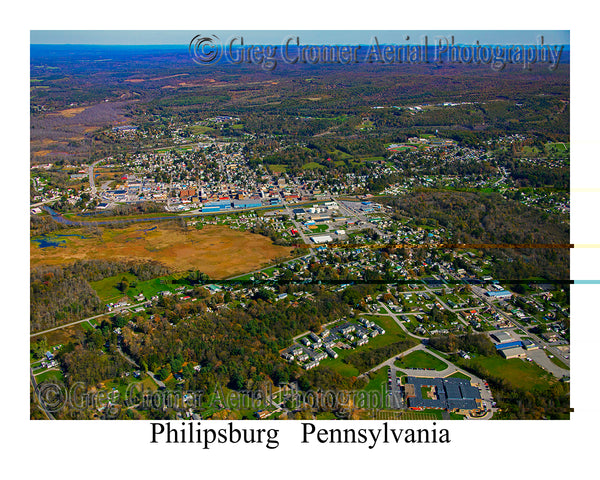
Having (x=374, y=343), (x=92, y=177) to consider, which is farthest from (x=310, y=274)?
(x=92, y=177)

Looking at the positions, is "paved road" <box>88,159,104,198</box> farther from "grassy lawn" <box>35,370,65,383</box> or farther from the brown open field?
"grassy lawn" <box>35,370,65,383</box>

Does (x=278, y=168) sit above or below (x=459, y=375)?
above

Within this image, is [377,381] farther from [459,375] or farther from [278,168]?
[278,168]

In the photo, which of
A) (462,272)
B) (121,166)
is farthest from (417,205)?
(121,166)

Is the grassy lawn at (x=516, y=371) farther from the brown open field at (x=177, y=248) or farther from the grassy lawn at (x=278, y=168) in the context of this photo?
the grassy lawn at (x=278, y=168)

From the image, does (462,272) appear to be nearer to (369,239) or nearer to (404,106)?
(369,239)

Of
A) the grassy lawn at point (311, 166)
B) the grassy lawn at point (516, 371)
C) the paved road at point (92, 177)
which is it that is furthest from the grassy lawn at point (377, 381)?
the grassy lawn at point (311, 166)
